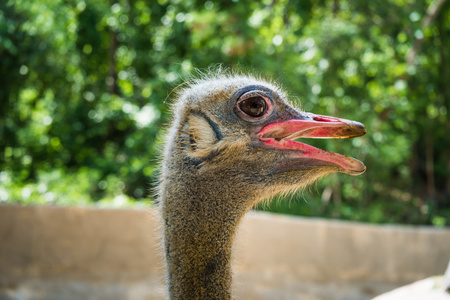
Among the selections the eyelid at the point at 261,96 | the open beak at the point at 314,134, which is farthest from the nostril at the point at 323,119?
the eyelid at the point at 261,96

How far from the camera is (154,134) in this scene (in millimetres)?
6328

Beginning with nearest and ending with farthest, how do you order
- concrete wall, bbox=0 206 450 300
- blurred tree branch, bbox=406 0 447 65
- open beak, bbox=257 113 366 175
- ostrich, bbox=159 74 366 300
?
open beak, bbox=257 113 366 175
ostrich, bbox=159 74 366 300
concrete wall, bbox=0 206 450 300
blurred tree branch, bbox=406 0 447 65

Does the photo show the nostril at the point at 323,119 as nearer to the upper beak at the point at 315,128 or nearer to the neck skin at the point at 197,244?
the upper beak at the point at 315,128

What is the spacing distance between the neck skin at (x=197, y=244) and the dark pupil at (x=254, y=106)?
282 mm

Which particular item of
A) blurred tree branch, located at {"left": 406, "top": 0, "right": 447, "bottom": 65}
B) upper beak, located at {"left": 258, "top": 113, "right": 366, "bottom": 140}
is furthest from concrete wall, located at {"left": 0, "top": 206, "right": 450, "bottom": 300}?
blurred tree branch, located at {"left": 406, "top": 0, "right": 447, "bottom": 65}

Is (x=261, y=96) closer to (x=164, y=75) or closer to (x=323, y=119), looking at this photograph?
(x=323, y=119)

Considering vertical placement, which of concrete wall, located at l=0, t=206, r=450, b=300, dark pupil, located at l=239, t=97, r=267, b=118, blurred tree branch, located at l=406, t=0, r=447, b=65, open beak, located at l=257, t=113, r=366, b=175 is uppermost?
blurred tree branch, located at l=406, t=0, r=447, b=65

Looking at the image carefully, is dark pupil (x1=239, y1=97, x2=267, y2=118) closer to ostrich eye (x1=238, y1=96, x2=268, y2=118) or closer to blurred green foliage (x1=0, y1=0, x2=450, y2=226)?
ostrich eye (x1=238, y1=96, x2=268, y2=118)

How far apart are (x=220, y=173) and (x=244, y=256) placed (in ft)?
9.42

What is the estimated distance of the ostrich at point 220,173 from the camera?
5.15ft

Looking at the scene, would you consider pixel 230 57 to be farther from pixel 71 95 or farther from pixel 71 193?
pixel 71 95

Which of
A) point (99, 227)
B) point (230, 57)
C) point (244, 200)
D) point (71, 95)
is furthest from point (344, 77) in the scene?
point (244, 200)

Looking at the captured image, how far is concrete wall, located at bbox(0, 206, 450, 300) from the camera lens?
3.89 m

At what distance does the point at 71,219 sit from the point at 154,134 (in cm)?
247
